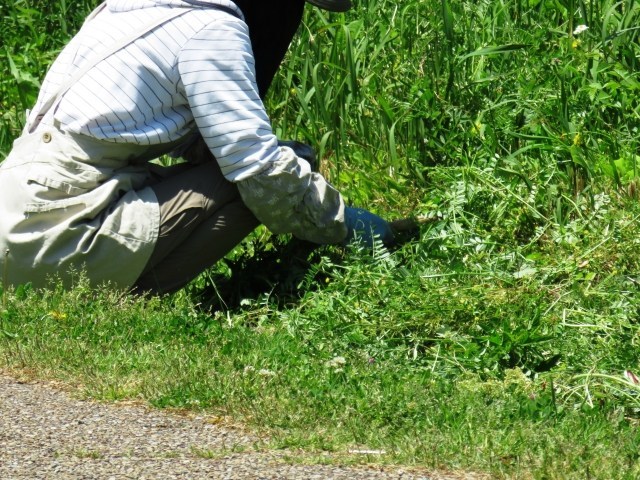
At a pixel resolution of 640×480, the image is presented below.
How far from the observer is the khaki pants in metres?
4.53

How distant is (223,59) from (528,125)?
5.55ft

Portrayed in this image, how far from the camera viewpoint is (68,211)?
14.2 ft

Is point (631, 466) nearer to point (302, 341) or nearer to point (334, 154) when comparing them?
point (302, 341)

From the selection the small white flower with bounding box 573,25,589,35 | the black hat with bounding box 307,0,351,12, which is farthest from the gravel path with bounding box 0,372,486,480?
the small white flower with bounding box 573,25,589,35

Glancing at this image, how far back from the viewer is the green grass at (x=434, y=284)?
3355 millimetres

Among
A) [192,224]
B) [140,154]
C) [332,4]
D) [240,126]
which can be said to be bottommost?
[192,224]

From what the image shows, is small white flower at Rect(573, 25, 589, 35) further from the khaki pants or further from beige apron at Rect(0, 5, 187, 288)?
beige apron at Rect(0, 5, 187, 288)

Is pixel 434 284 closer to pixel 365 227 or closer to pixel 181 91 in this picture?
pixel 365 227

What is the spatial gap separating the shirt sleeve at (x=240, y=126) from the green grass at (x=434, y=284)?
1.13 ft

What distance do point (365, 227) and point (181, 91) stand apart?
0.96 metres

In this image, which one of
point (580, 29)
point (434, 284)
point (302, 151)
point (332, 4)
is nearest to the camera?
point (434, 284)

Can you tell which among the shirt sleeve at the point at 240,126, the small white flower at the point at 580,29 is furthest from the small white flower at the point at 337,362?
the small white flower at the point at 580,29

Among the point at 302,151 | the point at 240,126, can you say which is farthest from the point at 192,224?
the point at 302,151

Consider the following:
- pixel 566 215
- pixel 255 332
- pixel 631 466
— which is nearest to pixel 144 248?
pixel 255 332
